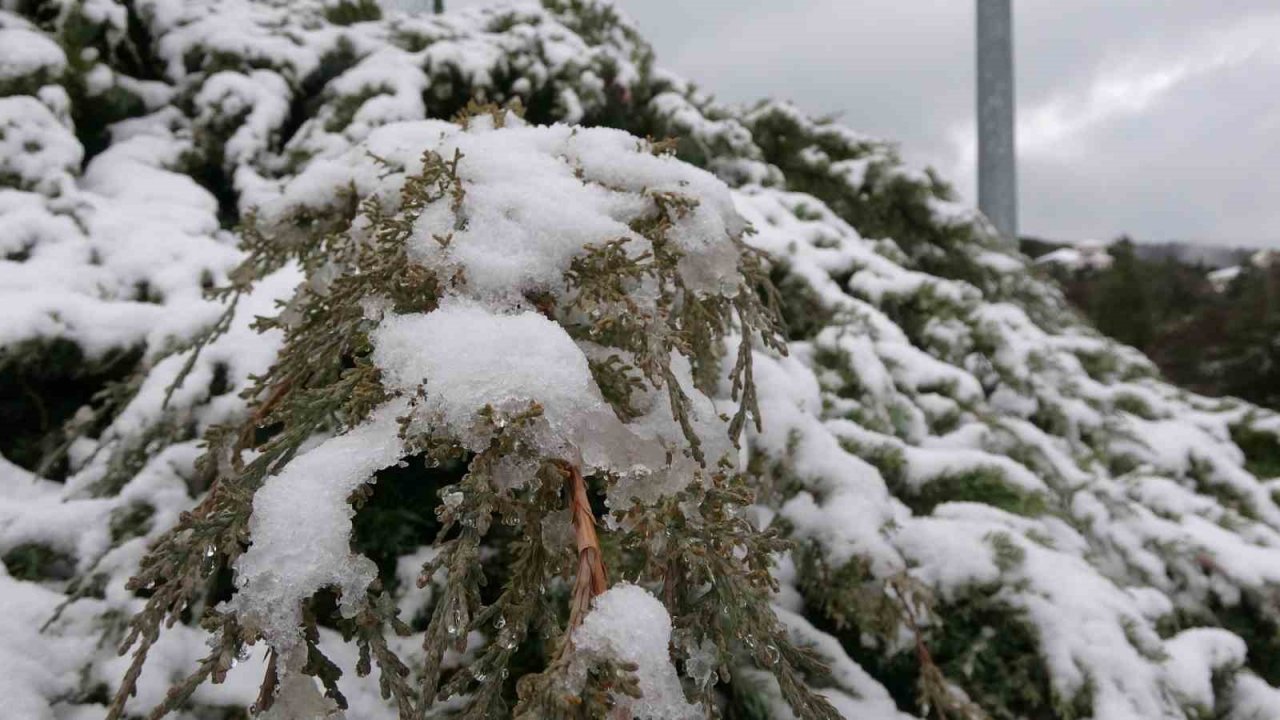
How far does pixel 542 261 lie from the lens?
3.14 ft

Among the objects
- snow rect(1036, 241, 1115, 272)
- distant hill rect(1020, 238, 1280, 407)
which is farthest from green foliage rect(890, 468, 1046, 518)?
snow rect(1036, 241, 1115, 272)

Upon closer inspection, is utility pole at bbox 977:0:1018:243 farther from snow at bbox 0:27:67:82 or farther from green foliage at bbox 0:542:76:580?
green foliage at bbox 0:542:76:580

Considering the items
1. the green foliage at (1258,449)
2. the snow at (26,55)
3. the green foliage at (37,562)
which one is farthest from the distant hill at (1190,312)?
the green foliage at (37,562)

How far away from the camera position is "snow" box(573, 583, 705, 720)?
0.66 metres

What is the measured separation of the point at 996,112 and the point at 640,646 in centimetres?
541

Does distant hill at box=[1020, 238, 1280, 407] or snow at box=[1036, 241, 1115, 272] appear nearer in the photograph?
distant hill at box=[1020, 238, 1280, 407]

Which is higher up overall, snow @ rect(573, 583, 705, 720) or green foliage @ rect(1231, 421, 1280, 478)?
snow @ rect(573, 583, 705, 720)

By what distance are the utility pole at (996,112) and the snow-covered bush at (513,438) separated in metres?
2.34

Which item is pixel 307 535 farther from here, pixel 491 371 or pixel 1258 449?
pixel 1258 449

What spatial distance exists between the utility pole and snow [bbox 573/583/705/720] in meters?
5.05

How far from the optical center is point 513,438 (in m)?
0.73

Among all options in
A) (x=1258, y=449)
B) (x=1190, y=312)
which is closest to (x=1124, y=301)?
(x=1190, y=312)

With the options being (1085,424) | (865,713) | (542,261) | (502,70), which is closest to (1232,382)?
(1085,424)

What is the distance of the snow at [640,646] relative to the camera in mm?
657
